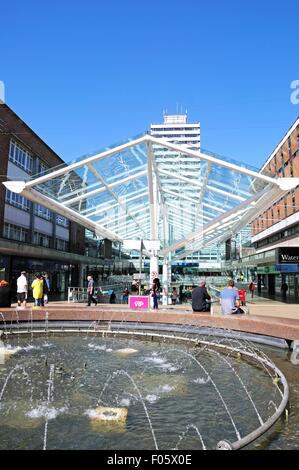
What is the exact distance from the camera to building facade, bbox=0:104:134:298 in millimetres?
27922

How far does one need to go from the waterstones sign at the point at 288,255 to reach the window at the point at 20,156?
20692 mm

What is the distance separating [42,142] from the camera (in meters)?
36.1

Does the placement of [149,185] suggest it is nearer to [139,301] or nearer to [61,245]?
[139,301]

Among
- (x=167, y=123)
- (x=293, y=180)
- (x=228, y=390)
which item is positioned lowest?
(x=228, y=390)

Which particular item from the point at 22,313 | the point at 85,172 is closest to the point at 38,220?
the point at 85,172

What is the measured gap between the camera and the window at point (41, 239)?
35.2m

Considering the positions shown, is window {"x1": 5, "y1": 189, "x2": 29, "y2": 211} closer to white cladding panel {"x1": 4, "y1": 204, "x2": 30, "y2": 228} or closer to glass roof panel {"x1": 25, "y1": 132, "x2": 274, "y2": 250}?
white cladding panel {"x1": 4, "y1": 204, "x2": 30, "y2": 228}

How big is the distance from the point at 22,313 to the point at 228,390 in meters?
8.65

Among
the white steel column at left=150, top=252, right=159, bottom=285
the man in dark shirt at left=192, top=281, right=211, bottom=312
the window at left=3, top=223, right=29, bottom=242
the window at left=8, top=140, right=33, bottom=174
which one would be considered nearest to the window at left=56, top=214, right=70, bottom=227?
the window at left=3, top=223, right=29, bottom=242

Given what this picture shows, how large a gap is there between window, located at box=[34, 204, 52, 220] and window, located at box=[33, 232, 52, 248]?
69.8 inches

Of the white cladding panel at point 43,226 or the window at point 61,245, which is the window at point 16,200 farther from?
the window at point 61,245

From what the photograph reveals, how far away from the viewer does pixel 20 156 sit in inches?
1230

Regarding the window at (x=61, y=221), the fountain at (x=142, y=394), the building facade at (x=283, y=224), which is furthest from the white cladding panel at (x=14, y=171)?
the fountain at (x=142, y=394)
